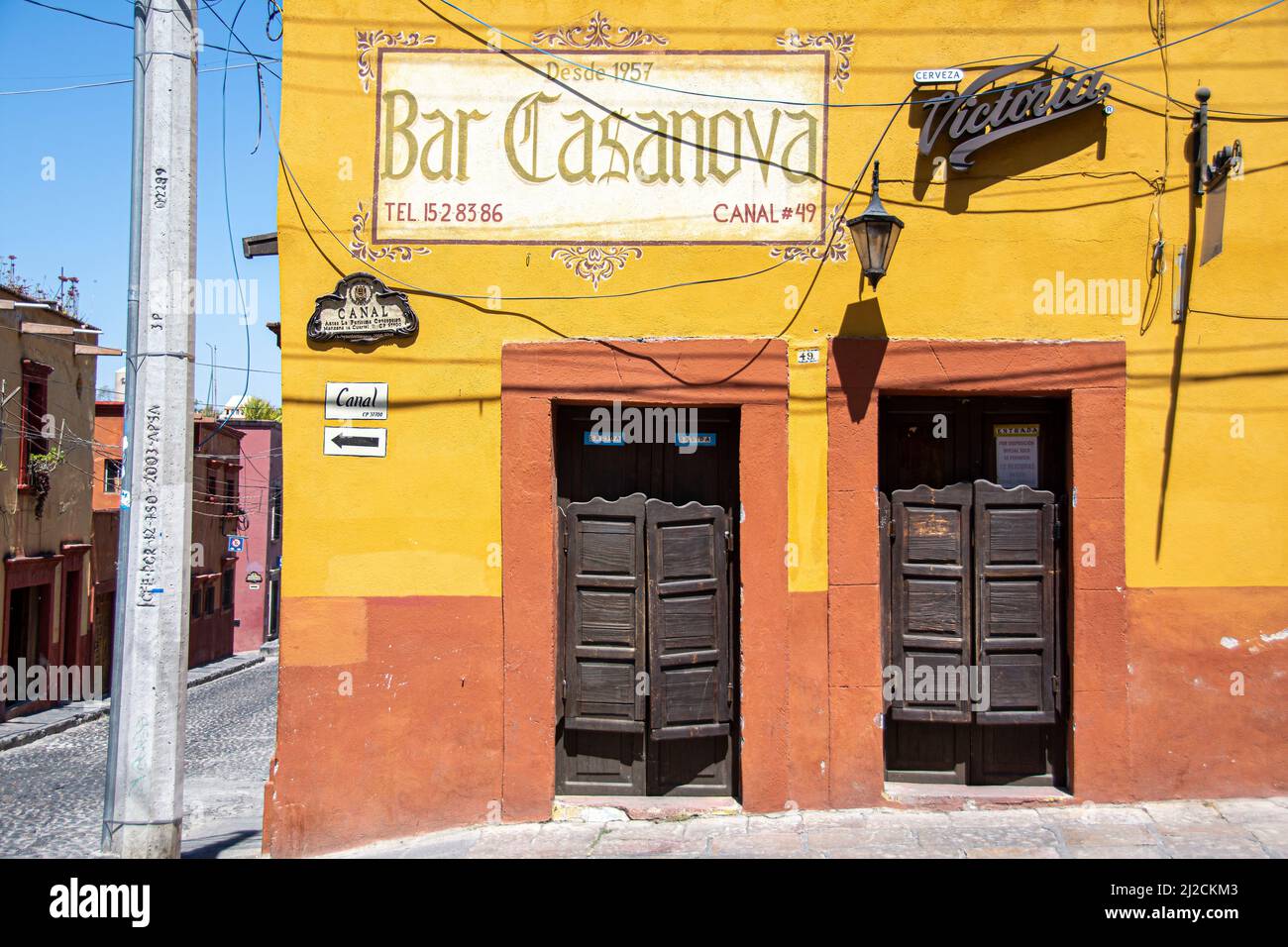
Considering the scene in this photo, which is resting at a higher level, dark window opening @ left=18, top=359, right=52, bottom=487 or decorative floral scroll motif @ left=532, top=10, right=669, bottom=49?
decorative floral scroll motif @ left=532, top=10, right=669, bottom=49

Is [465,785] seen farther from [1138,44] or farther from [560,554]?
[1138,44]

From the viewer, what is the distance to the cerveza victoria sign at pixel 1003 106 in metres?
7.33

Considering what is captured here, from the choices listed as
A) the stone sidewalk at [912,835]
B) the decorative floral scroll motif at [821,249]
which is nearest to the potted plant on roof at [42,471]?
the stone sidewalk at [912,835]

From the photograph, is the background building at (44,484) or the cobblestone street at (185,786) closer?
the cobblestone street at (185,786)

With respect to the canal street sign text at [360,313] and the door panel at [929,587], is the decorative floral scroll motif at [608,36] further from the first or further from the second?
the door panel at [929,587]

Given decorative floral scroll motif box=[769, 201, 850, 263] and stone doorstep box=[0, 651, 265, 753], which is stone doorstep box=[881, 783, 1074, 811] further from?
stone doorstep box=[0, 651, 265, 753]

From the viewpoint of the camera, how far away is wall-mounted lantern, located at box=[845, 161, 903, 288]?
22.8 feet

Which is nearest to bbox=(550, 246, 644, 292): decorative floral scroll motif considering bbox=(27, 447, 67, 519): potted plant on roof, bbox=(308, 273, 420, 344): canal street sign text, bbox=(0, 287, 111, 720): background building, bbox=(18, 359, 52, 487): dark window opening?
bbox=(308, 273, 420, 344): canal street sign text

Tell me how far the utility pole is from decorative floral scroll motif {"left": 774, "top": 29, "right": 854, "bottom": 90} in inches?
152

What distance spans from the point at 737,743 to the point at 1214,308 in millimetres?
4315

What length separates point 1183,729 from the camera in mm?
7211

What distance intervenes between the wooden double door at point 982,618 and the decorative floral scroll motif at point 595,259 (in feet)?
7.78

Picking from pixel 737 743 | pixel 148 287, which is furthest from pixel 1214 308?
pixel 148 287
